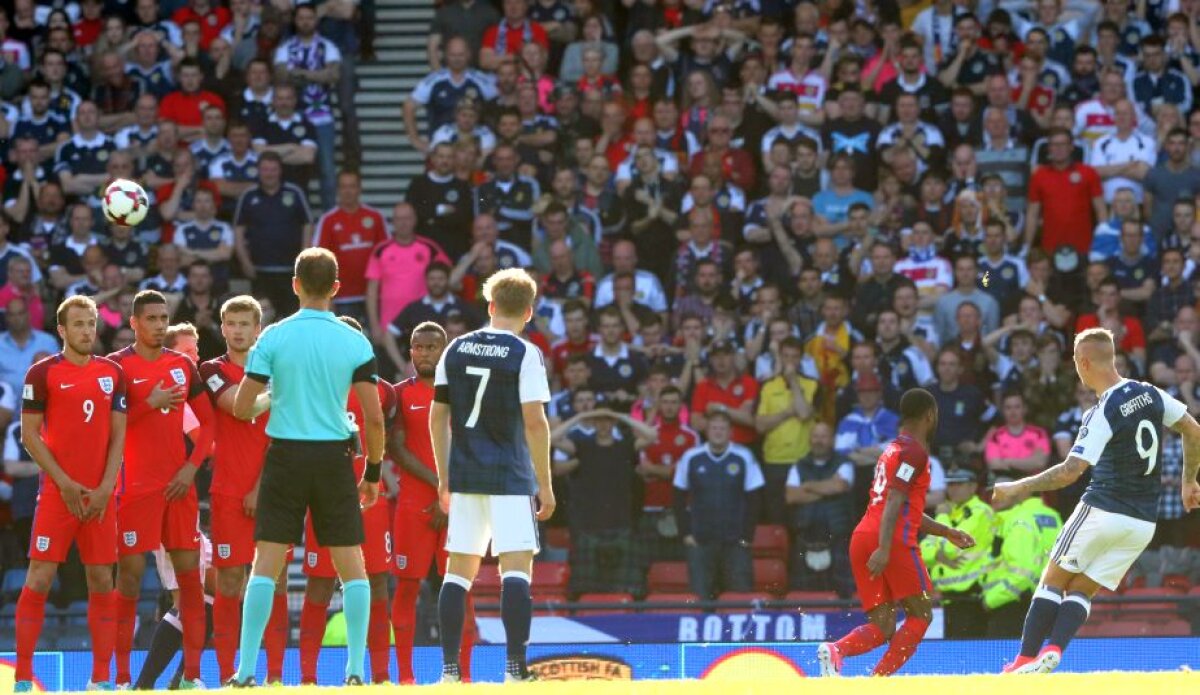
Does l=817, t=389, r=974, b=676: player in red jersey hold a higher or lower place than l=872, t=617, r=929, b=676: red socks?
higher

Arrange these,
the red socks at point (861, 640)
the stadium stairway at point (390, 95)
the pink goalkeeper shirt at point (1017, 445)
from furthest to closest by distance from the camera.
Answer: the stadium stairway at point (390, 95), the pink goalkeeper shirt at point (1017, 445), the red socks at point (861, 640)

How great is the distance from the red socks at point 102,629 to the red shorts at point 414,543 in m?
1.81

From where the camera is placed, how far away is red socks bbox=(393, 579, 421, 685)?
1218 centimetres

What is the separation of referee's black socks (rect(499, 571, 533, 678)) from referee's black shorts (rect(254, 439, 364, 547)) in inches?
31.9

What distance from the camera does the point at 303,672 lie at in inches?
465

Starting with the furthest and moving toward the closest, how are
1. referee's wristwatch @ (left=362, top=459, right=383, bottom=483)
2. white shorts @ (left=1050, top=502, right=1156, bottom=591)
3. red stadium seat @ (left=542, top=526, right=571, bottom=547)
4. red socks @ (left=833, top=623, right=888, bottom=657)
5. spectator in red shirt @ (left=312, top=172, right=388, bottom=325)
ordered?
1. spectator in red shirt @ (left=312, top=172, right=388, bottom=325)
2. red stadium seat @ (left=542, top=526, right=571, bottom=547)
3. red socks @ (left=833, top=623, right=888, bottom=657)
4. white shorts @ (left=1050, top=502, right=1156, bottom=591)
5. referee's wristwatch @ (left=362, top=459, right=383, bottom=483)

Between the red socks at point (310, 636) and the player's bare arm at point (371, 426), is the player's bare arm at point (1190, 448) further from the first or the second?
the red socks at point (310, 636)

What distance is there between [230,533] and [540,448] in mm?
2832

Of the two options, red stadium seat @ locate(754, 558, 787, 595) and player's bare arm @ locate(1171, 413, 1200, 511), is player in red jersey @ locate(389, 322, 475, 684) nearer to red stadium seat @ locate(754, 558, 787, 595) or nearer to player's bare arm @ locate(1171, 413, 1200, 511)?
red stadium seat @ locate(754, 558, 787, 595)

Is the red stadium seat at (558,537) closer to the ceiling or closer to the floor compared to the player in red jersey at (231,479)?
closer to the floor

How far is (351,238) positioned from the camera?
17844mm

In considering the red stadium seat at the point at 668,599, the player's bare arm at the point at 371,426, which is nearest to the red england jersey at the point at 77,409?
the player's bare arm at the point at 371,426

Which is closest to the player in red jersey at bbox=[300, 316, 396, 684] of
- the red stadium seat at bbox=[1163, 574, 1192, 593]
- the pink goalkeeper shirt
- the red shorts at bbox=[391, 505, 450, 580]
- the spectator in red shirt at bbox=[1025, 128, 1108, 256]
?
the red shorts at bbox=[391, 505, 450, 580]

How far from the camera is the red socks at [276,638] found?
11.9 metres
